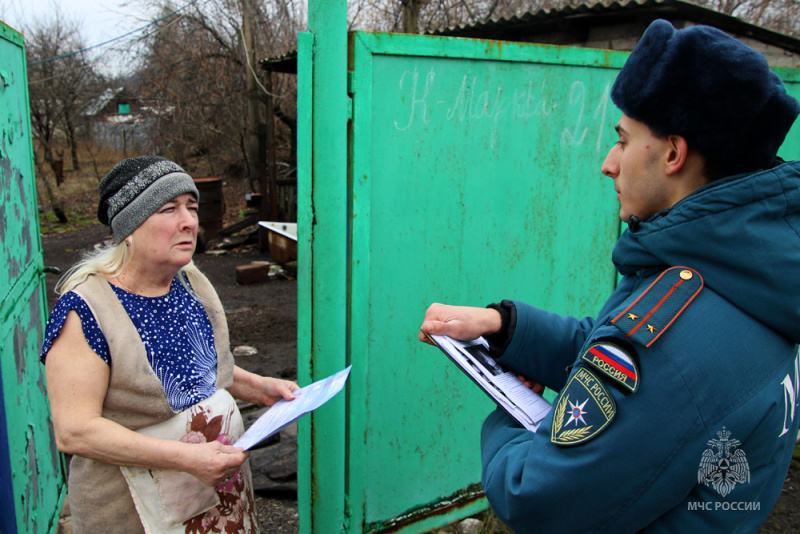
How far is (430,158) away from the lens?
2.47 metres

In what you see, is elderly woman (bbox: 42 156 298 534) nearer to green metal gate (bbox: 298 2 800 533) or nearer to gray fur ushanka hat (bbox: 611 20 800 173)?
green metal gate (bbox: 298 2 800 533)

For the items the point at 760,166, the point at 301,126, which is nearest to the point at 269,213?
the point at 301,126

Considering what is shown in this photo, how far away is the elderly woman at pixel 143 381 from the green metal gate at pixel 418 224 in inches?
19.8

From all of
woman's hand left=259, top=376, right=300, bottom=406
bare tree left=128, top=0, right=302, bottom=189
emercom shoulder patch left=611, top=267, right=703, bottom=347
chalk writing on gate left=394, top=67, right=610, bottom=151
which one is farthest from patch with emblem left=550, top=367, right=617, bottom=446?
bare tree left=128, top=0, right=302, bottom=189

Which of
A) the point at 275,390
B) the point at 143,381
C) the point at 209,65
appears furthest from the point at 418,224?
the point at 209,65

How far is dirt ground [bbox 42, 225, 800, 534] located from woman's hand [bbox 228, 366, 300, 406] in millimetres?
1303

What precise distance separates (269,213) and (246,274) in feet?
9.48

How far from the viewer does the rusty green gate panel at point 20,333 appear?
204 centimetres

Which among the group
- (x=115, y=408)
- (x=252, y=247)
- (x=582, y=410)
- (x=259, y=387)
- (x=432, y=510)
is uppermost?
(x=582, y=410)

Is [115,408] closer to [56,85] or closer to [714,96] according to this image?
[714,96]

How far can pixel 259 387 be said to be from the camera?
→ 2.02m

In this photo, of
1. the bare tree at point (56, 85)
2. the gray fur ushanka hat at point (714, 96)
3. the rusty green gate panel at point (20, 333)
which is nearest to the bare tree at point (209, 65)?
the bare tree at point (56, 85)

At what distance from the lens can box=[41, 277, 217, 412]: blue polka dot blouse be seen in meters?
1.54

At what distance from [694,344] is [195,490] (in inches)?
55.8
